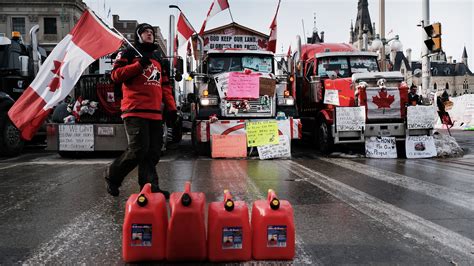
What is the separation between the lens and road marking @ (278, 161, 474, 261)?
139 inches

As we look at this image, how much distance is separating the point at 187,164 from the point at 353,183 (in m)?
3.77

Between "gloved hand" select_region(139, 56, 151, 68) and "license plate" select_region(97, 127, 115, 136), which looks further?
"license plate" select_region(97, 127, 115, 136)

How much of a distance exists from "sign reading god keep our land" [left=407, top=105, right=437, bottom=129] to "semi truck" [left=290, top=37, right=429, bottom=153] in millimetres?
188

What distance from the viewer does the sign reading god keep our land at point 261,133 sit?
10109 mm

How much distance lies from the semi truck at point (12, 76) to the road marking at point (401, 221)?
7.97 m

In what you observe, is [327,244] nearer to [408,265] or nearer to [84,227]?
[408,265]

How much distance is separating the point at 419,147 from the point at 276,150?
11.3 ft

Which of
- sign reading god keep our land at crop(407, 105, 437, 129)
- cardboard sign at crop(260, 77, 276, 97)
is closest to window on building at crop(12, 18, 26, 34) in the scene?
cardboard sign at crop(260, 77, 276, 97)

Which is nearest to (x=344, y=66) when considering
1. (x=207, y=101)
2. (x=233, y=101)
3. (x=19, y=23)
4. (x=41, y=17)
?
(x=233, y=101)

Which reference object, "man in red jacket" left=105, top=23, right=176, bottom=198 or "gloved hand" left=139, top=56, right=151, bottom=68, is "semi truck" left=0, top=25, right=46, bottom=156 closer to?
"man in red jacket" left=105, top=23, right=176, bottom=198

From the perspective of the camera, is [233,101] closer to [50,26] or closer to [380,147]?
[380,147]

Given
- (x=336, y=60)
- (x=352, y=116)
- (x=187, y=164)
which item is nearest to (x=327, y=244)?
(x=187, y=164)

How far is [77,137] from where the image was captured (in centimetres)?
1004

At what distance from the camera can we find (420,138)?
33.7 feet
